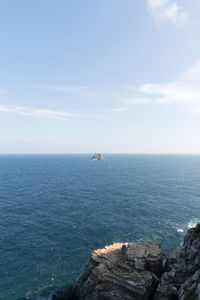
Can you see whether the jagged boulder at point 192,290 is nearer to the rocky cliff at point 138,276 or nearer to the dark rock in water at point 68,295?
the rocky cliff at point 138,276

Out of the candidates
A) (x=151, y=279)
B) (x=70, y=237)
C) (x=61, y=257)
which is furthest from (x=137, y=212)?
(x=151, y=279)

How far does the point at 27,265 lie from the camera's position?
45.2 metres

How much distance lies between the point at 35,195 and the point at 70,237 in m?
52.6

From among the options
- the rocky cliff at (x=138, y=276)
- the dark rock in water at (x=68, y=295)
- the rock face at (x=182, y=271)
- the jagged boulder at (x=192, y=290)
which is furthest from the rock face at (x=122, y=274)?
the jagged boulder at (x=192, y=290)

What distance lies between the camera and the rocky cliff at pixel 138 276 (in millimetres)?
30906

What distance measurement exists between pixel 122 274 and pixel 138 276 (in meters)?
3.00

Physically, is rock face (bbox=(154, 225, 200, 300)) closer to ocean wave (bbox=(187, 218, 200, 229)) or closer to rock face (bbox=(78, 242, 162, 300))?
rock face (bbox=(78, 242, 162, 300))

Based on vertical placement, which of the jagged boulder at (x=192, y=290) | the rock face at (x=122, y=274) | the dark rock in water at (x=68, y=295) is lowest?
the dark rock in water at (x=68, y=295)

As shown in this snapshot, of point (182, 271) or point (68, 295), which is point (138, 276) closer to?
point (182, 271)

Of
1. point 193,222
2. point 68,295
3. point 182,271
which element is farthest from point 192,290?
point 193,222

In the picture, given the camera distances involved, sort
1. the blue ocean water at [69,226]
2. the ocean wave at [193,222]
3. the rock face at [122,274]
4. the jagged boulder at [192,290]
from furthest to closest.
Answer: the ocean wave at [193,222] < the blue ocean water at [69,226] < the rock face at [122,274] < the jagged boulder at [192,290]

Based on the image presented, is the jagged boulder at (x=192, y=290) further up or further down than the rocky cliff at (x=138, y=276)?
further up

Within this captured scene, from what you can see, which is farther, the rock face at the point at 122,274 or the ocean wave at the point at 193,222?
the ocean wave at the point at 193,222

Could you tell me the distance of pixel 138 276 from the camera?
33156 millimetres
